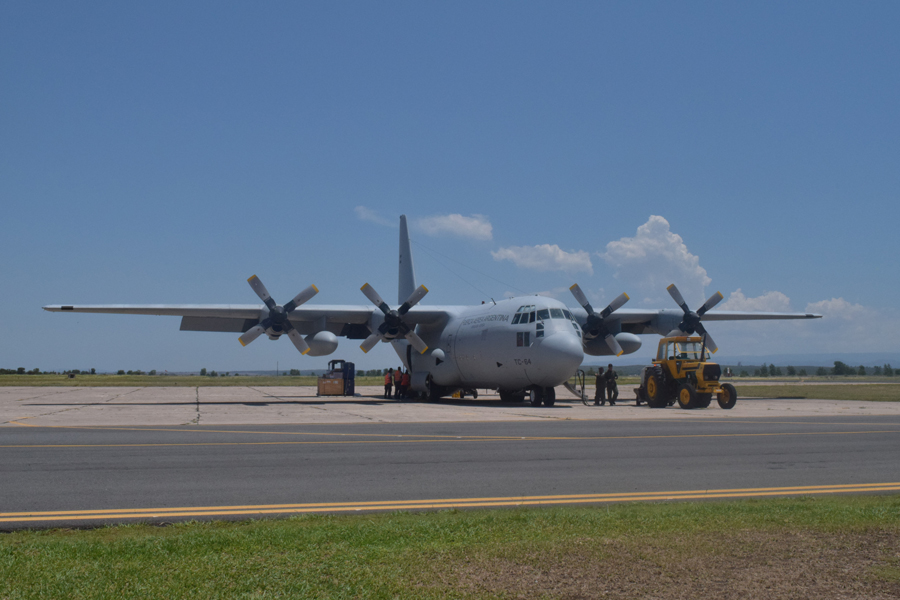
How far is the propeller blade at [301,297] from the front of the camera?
31234 millimetres

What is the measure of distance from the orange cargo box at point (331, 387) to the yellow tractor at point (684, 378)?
Answer: 20435mm

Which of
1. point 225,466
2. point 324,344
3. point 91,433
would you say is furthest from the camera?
point 324,344

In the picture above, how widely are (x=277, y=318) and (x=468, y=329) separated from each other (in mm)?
8517

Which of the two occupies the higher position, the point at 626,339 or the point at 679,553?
the point at 626,339

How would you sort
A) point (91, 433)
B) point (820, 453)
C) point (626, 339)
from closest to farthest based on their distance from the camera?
1. point (820, 453)
2. point (91, 433)
3. point (626, 339)

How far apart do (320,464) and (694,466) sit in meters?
5.66

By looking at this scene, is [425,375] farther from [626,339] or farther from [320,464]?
[320,464]

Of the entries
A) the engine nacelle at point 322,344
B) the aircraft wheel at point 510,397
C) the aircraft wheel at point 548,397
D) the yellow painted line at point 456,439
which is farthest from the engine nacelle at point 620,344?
the yellow painted line at point 456,439

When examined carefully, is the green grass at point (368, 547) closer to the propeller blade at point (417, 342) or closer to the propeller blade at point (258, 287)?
the propeller blade at point (417, 342)

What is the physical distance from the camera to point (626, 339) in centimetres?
3359

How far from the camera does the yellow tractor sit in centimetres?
2719

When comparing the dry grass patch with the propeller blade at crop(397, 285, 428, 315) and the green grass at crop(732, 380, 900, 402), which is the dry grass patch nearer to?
the propeller blade at crop(397, 285, 428, 315)

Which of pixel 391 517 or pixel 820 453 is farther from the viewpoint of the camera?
pixel 820 453

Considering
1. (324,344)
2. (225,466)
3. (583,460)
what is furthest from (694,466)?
(324,344)
